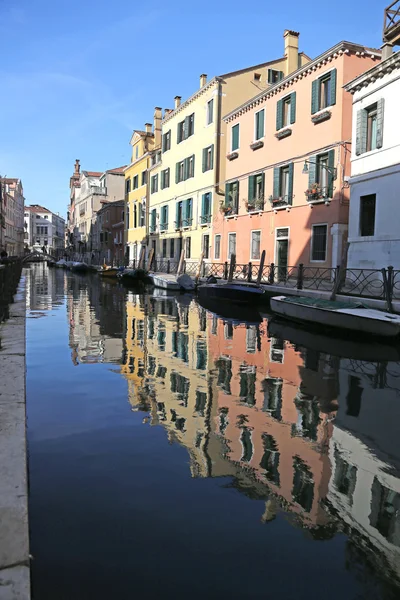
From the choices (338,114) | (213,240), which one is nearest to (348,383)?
(338,114)

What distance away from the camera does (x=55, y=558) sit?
272cm

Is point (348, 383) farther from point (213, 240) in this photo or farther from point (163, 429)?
point (213, 240)

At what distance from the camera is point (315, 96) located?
757 inches

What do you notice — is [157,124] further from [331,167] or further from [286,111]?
[331,167]

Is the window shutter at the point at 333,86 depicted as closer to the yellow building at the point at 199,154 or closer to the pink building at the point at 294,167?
→ the pink building at the point at 294,167

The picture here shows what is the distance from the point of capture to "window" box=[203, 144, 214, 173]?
92.2ft

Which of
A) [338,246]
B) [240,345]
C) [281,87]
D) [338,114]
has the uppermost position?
[281,87]

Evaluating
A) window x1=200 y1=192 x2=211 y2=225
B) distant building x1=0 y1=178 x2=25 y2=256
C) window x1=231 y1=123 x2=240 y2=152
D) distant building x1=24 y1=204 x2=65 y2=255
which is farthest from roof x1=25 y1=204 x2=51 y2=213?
window x1=231 y1=123 x2=240 y2=152

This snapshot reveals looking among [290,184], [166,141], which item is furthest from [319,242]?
[166,141]

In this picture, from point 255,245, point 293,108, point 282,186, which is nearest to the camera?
point 293,108

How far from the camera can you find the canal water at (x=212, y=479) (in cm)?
262

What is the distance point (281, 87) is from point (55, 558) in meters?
22.1

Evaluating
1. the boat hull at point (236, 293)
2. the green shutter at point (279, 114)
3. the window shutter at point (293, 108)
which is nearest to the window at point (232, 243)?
the green shutter at point (279, 114)

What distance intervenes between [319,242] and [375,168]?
3.98 meters
